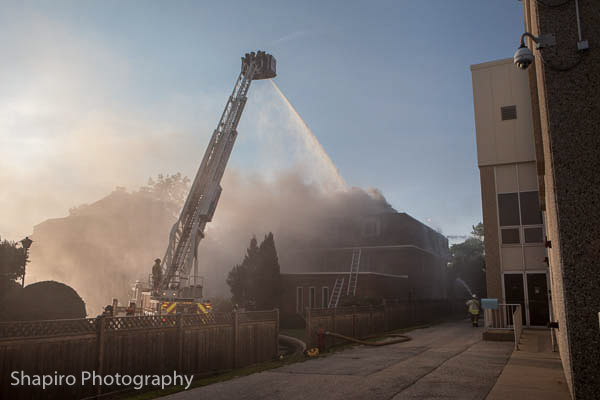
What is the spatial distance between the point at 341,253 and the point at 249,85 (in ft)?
83.6

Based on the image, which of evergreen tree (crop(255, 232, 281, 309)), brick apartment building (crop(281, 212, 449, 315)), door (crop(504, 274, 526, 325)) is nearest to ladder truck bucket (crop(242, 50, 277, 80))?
evergreen tree (crop(255, 232, 281, 309))

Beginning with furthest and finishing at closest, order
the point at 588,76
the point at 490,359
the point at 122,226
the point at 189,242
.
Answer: the point at 122,226 < the point at 189,242 < the point at 490,359 < the point at 588,76

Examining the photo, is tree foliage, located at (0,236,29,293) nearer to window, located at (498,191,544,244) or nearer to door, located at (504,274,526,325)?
door, located at (504,274,526,325)

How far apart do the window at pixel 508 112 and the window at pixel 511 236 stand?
535 cm

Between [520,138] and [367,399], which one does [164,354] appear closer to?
[367,399]

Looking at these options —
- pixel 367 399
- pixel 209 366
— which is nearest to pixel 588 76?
pixel 367 399

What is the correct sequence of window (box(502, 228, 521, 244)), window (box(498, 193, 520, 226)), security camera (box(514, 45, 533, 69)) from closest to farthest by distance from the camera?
security camera (box(514, 45, 533, 69)) < window (box(502, 228, 521, 244)) < window (box(498, 193, 520, 226))

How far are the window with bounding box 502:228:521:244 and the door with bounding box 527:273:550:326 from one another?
1.68m

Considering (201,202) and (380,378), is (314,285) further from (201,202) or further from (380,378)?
(380,378)

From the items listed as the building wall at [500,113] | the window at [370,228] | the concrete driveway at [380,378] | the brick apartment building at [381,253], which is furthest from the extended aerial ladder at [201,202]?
the window at [370,228]

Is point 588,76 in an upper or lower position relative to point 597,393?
upper

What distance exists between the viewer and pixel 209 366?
1254 centimetres

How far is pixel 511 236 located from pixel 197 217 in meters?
14.8

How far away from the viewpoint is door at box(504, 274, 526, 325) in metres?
20.5
